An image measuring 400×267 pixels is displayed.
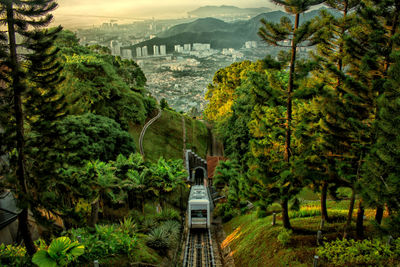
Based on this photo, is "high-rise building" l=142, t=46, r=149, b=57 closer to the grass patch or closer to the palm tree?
the palm tree

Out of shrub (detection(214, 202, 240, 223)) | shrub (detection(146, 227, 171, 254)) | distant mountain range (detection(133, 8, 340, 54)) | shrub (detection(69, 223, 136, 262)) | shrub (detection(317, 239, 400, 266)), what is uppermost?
distant mountain range (detection(133, 8, 340, 54))

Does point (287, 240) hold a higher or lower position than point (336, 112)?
lower

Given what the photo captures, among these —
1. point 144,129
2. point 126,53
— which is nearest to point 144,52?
point 126,53

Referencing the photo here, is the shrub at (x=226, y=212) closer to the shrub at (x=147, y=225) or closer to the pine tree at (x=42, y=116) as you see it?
the shrub at (x=147, y=225)

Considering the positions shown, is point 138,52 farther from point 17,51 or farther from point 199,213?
point 17,51

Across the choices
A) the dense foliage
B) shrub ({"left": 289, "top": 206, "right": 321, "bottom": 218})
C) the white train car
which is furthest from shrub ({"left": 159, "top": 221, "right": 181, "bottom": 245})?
shrub ({"left": 289, "top": 206, "right": 321, "bottom": 218})
